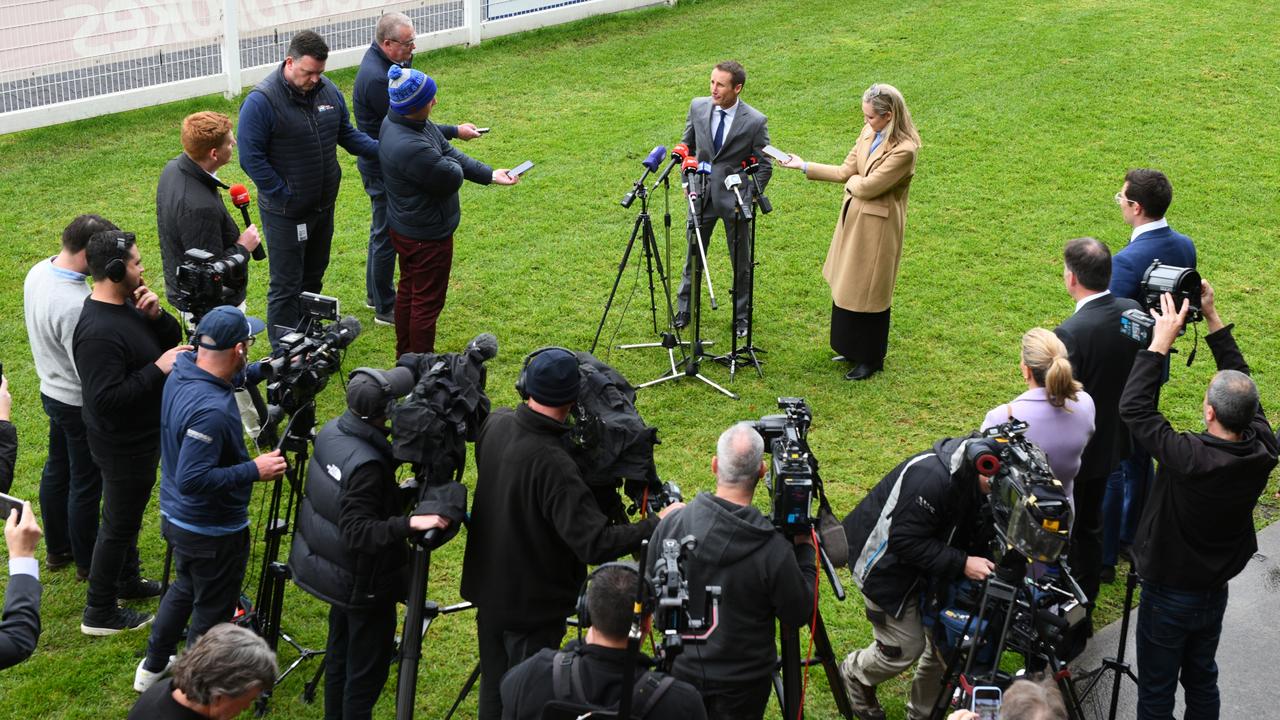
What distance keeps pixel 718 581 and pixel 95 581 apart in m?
3.33

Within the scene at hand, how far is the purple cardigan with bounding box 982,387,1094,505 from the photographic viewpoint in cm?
555

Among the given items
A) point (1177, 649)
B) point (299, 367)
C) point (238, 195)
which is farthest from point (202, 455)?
point (1177, 649)

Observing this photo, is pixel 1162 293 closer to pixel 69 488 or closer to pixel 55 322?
pixel 55 322

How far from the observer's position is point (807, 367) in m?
8.84

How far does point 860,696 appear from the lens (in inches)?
224

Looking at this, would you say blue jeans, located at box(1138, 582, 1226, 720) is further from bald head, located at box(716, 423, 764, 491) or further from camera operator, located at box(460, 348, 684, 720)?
camera operator, located at box(460, 348, 684, 720)

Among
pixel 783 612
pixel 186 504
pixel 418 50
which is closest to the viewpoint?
pixel 783 612

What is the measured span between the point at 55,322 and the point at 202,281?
2.40 ft

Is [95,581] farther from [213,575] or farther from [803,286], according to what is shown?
[803,286]

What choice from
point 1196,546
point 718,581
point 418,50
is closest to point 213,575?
point 718,581

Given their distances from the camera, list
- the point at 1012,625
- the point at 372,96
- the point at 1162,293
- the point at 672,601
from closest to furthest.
Answer: 1. the point at 672,601
2. the point at 1012,625
3. the point at 1162,293
4. the point at 372,96

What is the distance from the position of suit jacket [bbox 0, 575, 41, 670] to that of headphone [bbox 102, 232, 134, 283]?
68.3 inches

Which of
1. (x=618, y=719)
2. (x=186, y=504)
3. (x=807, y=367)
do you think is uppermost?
(x=618, y=719)

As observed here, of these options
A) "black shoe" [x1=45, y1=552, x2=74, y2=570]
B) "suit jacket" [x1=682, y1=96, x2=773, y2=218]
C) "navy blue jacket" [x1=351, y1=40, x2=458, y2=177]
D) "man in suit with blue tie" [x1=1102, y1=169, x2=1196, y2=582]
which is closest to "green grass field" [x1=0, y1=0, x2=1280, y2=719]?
"black shoe" [x1=45, y1=552, x2=74, y2=570]
